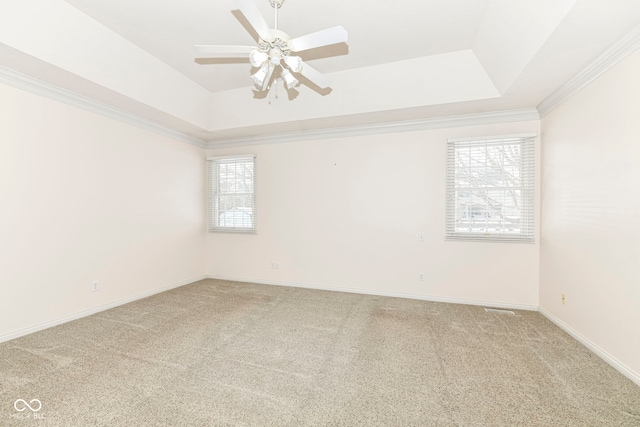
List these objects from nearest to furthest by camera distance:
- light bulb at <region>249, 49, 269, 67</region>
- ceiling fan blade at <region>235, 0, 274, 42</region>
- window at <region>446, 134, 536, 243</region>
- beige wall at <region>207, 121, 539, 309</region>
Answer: ceiling fan blade at <region>235, 0, 274, 42</region> < light bulb at <region>249, 49, 269, 67</region> < window at <region>446, 134, 536, 243</region> < beige wall at <region>207, 121, 539, 309</region>

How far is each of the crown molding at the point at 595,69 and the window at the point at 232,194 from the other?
14.0ft

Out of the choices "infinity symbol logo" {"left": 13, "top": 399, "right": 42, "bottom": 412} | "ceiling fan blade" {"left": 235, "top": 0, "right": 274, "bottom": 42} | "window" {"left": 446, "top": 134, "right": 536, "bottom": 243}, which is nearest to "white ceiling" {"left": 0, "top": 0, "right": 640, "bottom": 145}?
"window" {"left": 446, "top": 134, "right": 536, "bottom": 243}

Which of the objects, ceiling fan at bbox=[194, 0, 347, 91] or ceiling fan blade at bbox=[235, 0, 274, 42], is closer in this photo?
ceiling fan blade at bbox=[235, 0, 274, 42]

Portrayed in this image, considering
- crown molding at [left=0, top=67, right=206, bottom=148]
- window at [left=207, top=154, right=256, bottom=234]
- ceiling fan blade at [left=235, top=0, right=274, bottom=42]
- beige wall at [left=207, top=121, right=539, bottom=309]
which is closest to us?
ceiling fan blade at [left=235, top=0, right=274, bottom=42]

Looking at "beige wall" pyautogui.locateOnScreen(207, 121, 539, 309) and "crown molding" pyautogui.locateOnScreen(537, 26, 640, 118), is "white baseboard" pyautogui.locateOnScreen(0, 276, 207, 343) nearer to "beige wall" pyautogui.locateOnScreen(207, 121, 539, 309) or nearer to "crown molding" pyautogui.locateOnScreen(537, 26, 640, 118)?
"beige wall" pyautogui.locateOnScreen(207, 121, 539, 309)

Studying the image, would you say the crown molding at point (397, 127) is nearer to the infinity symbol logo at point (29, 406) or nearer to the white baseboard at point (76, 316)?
the white baseboard at point (76, 316)

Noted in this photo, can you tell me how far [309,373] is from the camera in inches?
86.1

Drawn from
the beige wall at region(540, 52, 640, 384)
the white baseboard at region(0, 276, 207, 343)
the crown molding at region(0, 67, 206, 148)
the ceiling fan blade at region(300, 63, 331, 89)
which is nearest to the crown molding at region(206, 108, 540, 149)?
the beige wall at region(540, 52, 640, 384)

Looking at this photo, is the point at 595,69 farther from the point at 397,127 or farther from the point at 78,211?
the point at 78,211

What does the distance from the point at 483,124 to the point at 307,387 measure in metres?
3.89

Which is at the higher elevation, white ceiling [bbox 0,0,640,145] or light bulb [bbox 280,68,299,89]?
white ceiling [bbox 0,0,640,145]

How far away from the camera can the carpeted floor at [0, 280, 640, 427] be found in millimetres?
1739

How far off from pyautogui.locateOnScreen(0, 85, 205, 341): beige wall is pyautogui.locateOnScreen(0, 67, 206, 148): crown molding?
72 millimetres

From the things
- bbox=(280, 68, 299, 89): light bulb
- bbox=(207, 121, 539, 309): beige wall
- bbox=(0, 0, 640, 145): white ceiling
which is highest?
bbox=(0, 0, 640, 145): white ceiling
